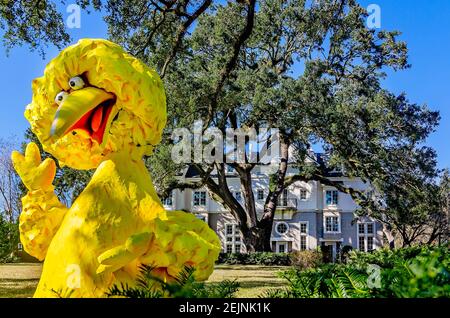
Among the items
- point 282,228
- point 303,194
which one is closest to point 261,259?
point 282,228

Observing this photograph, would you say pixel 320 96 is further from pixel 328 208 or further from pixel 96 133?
pixel 328 208

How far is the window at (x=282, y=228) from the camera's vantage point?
38.6 m

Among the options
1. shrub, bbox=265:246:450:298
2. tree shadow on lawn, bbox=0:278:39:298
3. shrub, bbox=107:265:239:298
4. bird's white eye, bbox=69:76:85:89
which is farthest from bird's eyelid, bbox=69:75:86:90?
tree shadow on lawn, bbox=0:278:39:298

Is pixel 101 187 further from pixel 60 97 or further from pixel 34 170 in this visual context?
pixel 60 97

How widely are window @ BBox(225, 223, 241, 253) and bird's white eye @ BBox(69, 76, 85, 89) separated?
1368 inches

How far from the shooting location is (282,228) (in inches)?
1524

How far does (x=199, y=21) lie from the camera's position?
2370 centimetres

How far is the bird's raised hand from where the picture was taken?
4.44 meters

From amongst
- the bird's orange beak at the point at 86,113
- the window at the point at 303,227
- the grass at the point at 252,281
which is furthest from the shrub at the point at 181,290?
the window at the point at 303,227

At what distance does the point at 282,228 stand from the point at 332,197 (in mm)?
4537

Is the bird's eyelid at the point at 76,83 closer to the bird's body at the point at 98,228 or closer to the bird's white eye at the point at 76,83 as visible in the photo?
the bird's white eye at the point at 76,83

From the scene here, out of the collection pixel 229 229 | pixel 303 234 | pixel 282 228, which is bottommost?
pixel 303 234

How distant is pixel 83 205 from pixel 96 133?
26.6 inches
